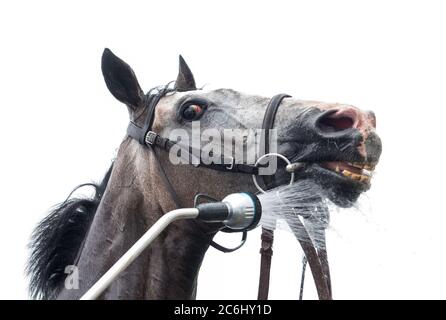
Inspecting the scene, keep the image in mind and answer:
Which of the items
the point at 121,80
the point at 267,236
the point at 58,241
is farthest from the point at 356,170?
the point at 58,241

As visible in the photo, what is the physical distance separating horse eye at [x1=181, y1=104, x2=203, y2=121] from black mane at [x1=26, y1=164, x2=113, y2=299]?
0.96m

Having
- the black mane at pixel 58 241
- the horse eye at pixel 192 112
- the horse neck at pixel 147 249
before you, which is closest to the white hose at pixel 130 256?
the horse neck at pixel 147 249

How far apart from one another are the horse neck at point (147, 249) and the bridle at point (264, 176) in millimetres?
118

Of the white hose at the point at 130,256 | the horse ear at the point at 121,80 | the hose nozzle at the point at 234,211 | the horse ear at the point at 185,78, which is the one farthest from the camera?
the horse ear at the point at 185,78

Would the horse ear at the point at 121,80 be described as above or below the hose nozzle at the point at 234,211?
above

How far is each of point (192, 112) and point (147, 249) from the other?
3.44 feet

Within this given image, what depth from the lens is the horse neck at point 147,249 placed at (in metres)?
4.59

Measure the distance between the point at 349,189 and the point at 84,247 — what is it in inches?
85.9

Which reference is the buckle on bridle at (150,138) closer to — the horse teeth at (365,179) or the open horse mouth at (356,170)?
the open horse mouth at (356,170)
